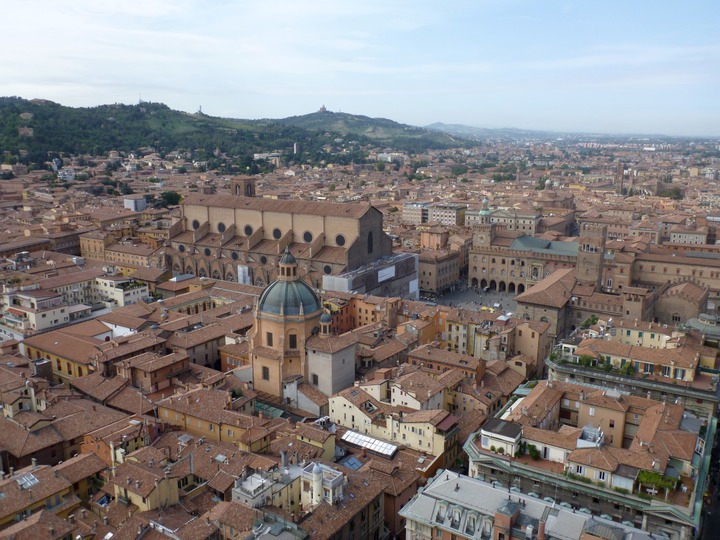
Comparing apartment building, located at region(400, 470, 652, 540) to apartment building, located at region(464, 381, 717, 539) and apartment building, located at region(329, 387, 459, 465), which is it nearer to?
apartment building, located at region(464, 381, 717, 539)

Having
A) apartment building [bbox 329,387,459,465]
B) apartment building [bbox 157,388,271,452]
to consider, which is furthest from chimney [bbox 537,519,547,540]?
apartment building [bbox 157,388,271,452]

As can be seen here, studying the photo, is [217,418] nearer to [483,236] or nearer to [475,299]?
[475,299]

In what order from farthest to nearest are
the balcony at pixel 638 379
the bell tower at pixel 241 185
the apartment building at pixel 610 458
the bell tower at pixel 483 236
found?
the bell tower at pixel 241 185, the bell tower at pixel 483 236, the balcony at pixel 638 379, the apartment building at pixel 610 458

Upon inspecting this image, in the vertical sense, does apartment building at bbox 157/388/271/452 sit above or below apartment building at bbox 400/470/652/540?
below

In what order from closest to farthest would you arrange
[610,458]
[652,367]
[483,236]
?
[610,458] → [652,367] → [483,236]

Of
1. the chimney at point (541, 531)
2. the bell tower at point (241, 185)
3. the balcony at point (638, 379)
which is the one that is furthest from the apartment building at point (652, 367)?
the bell tower at point (241, 185)

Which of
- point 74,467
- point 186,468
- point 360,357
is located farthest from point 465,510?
point 360,357

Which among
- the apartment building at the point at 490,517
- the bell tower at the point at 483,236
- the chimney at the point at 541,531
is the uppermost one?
the bell tower at the point at 483,236

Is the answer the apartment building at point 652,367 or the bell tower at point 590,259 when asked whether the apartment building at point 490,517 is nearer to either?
the apartment building at point 652,367

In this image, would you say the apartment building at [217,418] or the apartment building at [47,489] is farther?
the apartment building at [217,418]

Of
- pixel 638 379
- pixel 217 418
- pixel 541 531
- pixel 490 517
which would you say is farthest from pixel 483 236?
pixel 541 531

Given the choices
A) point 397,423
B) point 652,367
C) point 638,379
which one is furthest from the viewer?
point 652,367
